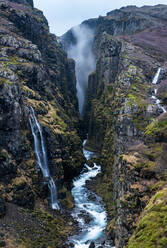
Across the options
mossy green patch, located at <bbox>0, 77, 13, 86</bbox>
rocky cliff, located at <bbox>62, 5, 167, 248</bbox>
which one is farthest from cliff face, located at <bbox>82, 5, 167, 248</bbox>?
mossy green patch, located at <bbox>0, 77, 13, 86</bbox>

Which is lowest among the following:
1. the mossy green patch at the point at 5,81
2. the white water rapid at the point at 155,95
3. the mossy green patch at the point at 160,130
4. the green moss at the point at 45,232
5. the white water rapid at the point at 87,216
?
the white water rapid at the point at 87,216

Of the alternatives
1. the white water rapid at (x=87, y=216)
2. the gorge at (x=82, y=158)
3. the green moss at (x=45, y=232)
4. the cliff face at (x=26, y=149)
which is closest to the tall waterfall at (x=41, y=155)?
the gorge at (x=82, y=158)

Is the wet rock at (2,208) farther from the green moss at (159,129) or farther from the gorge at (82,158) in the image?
the green moss at (159,129)

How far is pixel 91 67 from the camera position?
183 metres

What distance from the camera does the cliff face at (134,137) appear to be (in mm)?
24509

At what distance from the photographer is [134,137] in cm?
5153

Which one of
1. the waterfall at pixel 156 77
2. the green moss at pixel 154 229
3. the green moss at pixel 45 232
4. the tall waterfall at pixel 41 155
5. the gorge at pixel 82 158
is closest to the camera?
the green moss at pixel 154 229

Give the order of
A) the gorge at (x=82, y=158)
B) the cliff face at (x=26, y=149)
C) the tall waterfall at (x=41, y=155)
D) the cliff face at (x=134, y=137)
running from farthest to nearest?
the tall waterfall at (x=41, y=155) < the cliff face at (x=26, y=149) < the gorge at (x=82, y=158) < the cliff face at (x=134, y=137)

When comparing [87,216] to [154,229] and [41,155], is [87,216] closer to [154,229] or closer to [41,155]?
[41,155]

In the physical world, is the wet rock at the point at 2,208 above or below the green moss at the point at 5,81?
below

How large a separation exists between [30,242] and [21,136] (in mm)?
20921

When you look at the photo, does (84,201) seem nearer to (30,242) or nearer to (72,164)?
(72,164)

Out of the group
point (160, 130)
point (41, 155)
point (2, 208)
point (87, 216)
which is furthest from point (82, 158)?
point (160, 130)

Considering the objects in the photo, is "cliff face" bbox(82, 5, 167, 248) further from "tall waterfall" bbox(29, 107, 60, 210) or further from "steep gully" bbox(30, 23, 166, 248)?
"tall waterfall" bbox(29, 107, 60, 210)
